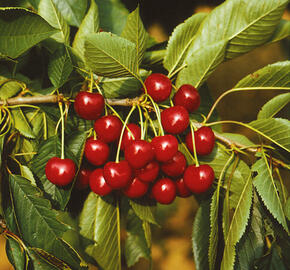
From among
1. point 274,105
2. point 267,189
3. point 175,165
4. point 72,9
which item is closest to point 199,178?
point 175,165

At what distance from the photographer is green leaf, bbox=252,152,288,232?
2.49 feet

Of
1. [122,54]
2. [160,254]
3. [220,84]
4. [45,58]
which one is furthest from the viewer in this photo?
[220,84]

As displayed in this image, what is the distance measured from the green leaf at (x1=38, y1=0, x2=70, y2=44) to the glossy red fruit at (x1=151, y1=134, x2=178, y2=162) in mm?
385

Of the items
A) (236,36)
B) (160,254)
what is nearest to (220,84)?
(160,254)

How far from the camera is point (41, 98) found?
824 mm

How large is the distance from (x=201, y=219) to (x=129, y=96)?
416 mm

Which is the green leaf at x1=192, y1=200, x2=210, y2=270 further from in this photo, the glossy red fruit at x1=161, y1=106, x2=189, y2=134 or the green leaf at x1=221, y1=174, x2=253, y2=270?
the glossy red fruit at x1=161, y1=106, x2=189, y2=134

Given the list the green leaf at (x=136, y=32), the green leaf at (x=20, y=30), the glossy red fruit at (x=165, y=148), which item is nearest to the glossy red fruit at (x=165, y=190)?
the glossy red fruit at (x=165, y=148)

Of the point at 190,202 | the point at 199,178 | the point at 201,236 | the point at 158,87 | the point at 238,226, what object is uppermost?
the point at 158,87

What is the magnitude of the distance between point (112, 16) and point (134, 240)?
77 centimetres

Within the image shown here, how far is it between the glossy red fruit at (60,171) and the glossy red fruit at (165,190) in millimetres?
230

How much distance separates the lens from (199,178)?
78 centimetres

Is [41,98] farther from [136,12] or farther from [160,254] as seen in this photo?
[160,254]

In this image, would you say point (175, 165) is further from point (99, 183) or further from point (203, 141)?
point (99, 183)
